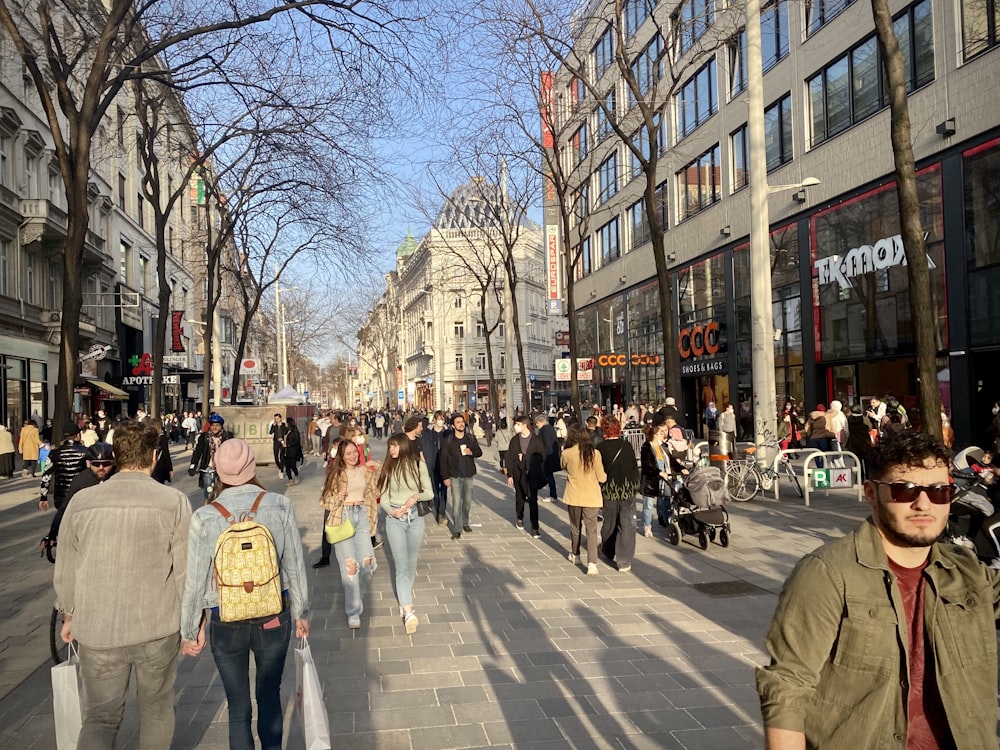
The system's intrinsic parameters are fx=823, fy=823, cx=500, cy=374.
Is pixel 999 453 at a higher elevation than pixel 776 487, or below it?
higher

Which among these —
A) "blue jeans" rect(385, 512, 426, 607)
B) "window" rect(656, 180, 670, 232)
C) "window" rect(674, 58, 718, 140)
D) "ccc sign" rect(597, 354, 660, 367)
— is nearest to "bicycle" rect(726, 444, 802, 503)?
"blue jeans" rect(385, 512, 426, 607)

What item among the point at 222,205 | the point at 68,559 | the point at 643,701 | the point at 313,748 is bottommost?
the point at 643,701

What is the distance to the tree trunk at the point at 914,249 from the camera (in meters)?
9.45

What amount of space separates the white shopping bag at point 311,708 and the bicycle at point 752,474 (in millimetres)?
12085

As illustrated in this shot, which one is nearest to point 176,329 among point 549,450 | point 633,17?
point 633,17

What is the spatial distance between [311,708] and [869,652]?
2.57m

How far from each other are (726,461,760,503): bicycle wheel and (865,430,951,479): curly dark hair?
1297 cm

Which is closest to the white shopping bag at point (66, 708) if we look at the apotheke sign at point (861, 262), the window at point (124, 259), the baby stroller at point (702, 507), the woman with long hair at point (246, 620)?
the woman with long hair at point (246, 620)

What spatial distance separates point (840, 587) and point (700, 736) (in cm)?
283

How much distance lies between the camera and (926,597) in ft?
7.09

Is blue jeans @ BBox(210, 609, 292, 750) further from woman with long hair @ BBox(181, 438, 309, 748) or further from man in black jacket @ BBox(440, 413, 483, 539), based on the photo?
man in black jacket @ BBox(440, 413, 483, 539)

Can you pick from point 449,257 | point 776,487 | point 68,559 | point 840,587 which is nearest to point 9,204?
point 776,487

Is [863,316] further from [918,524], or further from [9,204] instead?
[9,204]

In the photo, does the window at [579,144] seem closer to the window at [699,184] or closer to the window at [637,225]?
the window at [637,225]
